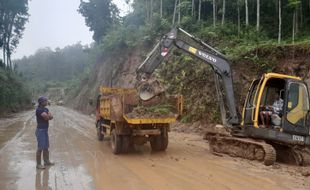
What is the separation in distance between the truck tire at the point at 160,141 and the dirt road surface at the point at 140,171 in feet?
0.76

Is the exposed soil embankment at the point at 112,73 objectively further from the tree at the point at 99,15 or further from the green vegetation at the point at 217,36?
the tree at the point at 99,15

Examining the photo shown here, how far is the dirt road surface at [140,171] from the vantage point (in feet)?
28.1

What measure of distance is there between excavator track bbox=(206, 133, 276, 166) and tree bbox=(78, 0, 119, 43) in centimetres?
4124

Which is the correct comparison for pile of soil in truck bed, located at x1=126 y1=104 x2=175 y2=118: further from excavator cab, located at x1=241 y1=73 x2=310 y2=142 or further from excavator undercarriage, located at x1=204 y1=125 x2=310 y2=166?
excavator cab, located at x1=241 y1=73 x2=310 y2=142

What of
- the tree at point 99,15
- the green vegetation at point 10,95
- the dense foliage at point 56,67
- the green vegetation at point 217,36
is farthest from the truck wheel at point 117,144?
the dense foliage at point 56,67

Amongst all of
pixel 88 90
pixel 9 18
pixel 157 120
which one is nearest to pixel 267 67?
pixel 157 120

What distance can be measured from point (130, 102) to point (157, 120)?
1.06 m

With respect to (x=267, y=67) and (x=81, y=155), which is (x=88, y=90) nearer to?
(x=267, y=67)

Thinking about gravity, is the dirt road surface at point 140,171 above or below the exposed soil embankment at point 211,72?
below

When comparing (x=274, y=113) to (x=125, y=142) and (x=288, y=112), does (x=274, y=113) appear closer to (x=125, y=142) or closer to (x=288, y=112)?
(x=288, y=112)

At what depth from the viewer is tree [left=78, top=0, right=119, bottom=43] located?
52719 mm

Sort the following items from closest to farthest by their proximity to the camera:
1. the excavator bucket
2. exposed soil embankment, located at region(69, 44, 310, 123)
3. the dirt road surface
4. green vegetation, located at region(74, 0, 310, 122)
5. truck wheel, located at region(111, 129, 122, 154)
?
the dirt road surface < truck wheel, located at region(111, 129, 122, 154) < the excavator bucket < exposed soil embankment, located at region(69, 44, 310, 123) < green vegetation, located at region(74, 0, 310, 122)

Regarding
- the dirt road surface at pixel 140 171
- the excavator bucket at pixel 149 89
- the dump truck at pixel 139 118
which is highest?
the excavator bucket at pixel 149 89

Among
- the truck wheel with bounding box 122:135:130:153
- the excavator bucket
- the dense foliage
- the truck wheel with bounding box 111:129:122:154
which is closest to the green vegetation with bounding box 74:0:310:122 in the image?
the excavator bucket
